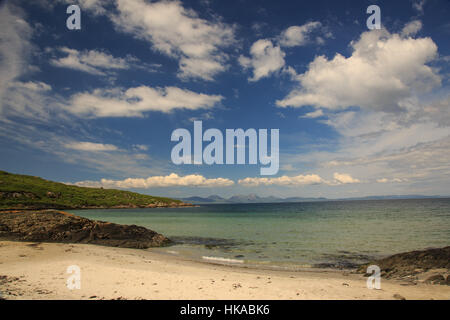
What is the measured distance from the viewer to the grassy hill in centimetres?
9872

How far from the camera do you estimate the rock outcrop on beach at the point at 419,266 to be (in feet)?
44.4

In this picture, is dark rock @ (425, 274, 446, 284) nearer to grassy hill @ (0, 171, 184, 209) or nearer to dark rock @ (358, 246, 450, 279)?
dark rock @ (358, 246, 450, 279)

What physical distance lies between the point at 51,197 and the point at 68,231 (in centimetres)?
12324

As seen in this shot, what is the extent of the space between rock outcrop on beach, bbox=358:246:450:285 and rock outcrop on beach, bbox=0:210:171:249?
22870 mm

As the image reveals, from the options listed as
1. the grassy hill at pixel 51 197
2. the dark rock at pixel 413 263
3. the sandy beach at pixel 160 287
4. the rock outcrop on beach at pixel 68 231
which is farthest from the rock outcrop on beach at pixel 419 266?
the grassy hill at pixel 51 197

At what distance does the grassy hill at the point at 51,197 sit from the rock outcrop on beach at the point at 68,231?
86.2 meters

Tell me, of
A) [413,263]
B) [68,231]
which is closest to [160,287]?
[413,263]

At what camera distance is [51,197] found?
121000 millimetres

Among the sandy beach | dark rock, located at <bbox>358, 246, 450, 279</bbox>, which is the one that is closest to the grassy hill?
the sandy beach

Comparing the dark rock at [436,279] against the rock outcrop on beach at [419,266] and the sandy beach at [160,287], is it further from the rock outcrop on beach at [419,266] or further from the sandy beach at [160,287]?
the sandy beach at [160,287]
